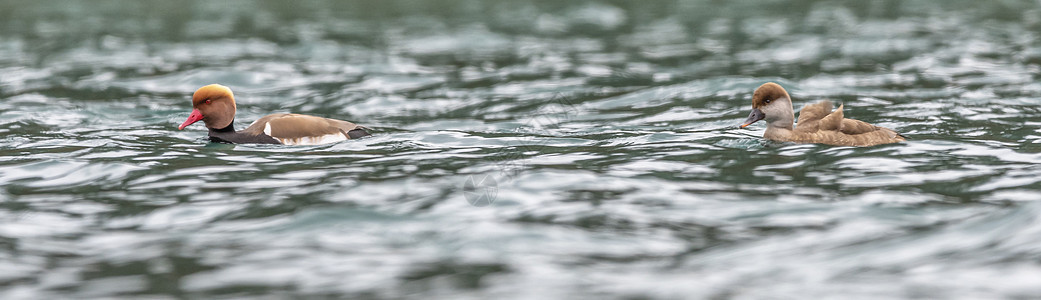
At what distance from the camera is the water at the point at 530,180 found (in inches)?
227

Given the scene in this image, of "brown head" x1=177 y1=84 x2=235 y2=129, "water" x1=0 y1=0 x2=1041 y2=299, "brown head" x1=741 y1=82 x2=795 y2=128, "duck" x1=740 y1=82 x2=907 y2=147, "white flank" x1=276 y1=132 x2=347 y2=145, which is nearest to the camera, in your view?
"water" x1=0 y1=0 x2=1041 y2=299

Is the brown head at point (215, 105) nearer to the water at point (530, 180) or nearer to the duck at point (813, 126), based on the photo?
the water at point (530, 180)

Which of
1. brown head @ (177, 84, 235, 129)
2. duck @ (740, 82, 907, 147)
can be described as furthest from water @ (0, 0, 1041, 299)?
brown head @ (177, 84, 235, 129)

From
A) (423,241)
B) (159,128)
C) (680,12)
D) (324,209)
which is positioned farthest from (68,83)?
(680,12)

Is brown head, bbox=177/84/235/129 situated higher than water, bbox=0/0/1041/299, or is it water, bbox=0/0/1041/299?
brown head, bbox=177/84/235/129

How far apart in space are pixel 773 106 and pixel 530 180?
8.21 feet

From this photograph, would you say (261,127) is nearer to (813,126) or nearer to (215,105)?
(215,105)

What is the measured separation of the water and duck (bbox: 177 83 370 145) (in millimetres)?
230

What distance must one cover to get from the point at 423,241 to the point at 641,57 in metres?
11.5

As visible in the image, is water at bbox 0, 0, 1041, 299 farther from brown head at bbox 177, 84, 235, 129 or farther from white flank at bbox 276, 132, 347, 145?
brown head at bbox 177, 84, 235, 129

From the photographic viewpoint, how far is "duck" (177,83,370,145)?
973 cm

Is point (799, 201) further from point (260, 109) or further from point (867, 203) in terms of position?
point (260, 109)

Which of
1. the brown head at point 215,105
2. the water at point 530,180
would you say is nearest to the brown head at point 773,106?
the water at point 530,180

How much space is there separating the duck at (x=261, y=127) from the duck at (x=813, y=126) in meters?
3.63
